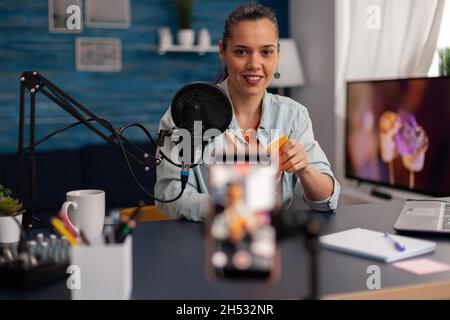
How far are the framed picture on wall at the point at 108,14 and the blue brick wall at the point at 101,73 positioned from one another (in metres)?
0.04

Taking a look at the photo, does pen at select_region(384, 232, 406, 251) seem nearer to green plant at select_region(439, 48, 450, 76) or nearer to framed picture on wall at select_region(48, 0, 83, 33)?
green plant at select_region(439, 48, 450, 76)

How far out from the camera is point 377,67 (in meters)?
3.21

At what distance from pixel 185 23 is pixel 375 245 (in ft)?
9.54

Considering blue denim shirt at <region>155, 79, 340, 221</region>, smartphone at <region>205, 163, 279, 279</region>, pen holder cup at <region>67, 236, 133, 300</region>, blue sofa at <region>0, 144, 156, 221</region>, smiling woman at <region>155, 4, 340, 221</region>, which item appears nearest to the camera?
smartphone at <region>205, 163, 279, 279</region>

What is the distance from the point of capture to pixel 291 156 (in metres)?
0.92

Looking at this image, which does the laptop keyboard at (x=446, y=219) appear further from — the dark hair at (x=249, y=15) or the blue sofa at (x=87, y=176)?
the blue sofa at (x=87, y=176)

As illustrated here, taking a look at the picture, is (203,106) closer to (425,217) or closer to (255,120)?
(255,120)

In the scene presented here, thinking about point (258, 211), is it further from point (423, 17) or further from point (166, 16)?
point (166, 16)

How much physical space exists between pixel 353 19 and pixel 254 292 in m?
2.85

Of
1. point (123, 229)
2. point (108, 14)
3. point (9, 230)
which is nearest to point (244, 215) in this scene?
point (123, 229)

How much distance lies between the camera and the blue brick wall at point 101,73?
11.3 ft

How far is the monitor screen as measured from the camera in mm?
2453

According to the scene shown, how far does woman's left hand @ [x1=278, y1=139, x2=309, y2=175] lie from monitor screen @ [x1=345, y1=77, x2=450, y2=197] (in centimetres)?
169

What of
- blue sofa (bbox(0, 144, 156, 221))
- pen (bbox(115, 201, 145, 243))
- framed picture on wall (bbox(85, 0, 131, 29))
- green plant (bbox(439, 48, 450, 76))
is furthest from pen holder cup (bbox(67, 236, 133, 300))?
framed picture on wall (bbox(85, 0, 131, 29))
